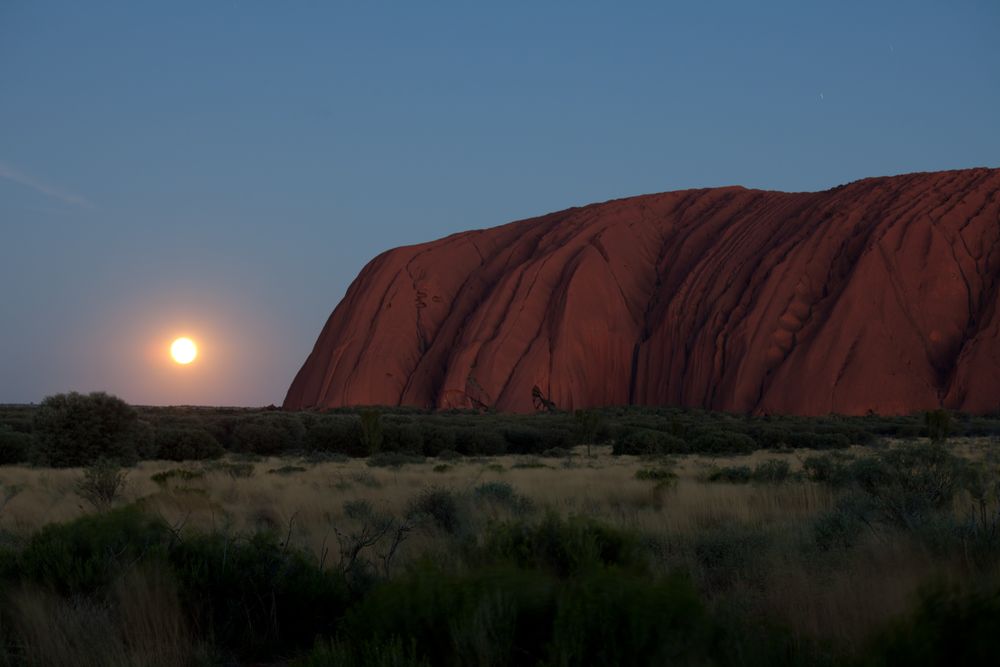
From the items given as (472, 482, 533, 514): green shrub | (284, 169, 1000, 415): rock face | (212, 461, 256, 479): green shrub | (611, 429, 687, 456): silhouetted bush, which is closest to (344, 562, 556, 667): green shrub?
(472, 482, 533, 514): green shrub

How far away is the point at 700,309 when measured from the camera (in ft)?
219

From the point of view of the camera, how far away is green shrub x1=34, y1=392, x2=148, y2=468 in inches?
944

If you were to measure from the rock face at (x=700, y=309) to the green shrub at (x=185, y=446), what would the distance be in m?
36.2

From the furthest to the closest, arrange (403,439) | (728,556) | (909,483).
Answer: (403,439), (909,483), (728,556)

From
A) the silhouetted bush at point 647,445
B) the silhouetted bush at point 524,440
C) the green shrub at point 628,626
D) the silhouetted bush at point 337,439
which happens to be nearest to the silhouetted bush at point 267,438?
the silhouetted bush at point 337,439

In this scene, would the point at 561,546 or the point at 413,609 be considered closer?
the point at 413,609

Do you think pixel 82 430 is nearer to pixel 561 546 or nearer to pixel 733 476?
pixel 733 476

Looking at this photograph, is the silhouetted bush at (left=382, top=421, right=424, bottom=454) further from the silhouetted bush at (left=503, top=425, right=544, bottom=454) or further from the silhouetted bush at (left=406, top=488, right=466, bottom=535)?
the silhouetted bush at (left=406, top=488, right=466, bottom=535)

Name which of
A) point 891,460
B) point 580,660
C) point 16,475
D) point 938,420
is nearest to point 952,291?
point 938,420

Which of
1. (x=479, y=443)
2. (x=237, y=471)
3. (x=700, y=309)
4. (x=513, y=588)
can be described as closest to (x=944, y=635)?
(x=513, y=588)

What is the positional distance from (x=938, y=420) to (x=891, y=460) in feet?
91.0

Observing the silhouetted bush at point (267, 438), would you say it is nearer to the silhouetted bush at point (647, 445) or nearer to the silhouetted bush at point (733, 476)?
the silhouetted bush at point (647, 445)

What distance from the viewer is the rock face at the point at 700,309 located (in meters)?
57.3

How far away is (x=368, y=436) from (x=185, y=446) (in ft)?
22.1
